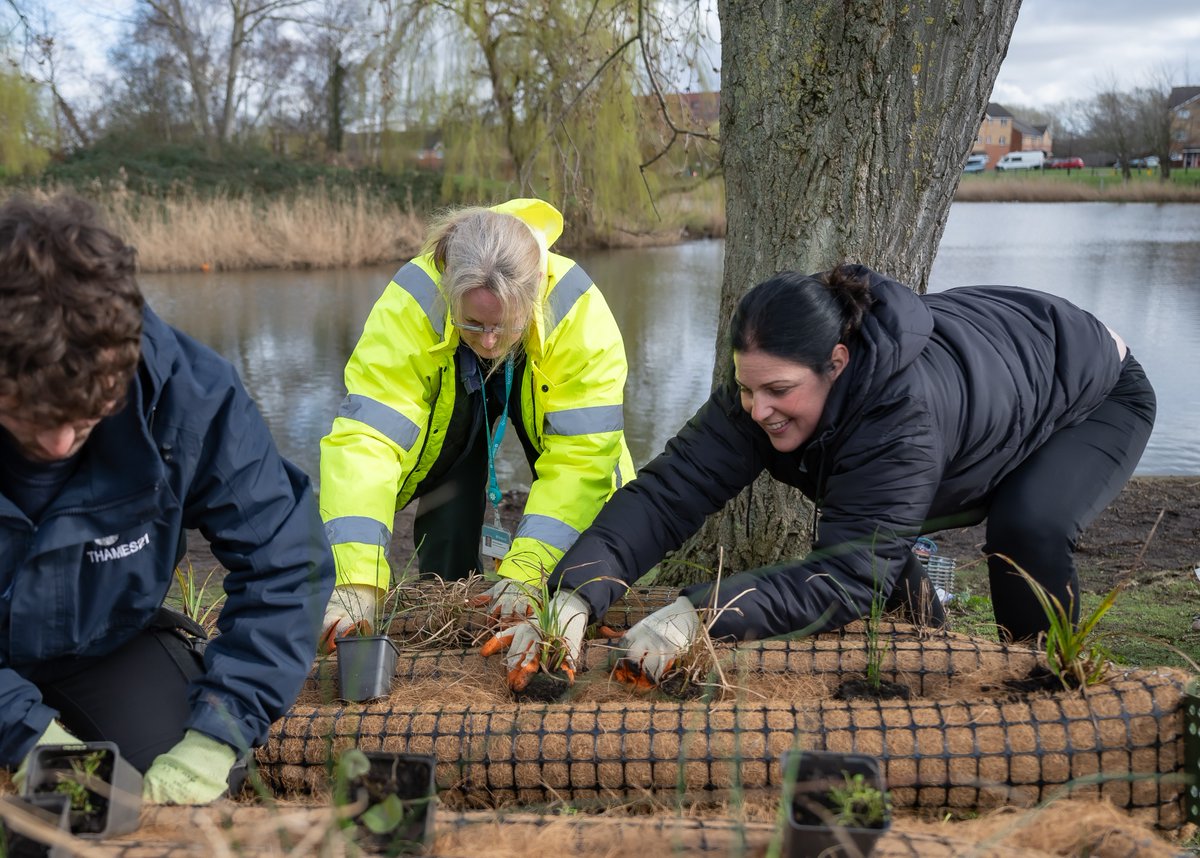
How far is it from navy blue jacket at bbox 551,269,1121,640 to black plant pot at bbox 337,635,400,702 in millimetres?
490

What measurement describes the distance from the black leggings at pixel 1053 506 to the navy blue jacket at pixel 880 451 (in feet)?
0.18

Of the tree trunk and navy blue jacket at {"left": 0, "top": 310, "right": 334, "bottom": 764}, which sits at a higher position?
the tree trunk

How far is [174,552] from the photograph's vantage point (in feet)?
7.11

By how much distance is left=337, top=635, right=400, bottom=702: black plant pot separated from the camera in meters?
2.60

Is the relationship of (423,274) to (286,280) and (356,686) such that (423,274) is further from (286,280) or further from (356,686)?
(286,280)

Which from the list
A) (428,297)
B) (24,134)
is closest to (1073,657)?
(428,297)

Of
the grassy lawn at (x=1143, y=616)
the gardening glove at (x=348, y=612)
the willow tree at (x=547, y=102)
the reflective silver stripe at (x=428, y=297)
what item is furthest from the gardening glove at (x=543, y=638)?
the willow tree at (x=547, y=102)

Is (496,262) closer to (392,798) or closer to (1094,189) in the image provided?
(392,798)

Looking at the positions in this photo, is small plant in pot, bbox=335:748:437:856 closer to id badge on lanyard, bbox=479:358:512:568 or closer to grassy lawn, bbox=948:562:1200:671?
id badge on lanyard, bbox=479:358:512:568

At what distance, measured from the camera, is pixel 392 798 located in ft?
5.36

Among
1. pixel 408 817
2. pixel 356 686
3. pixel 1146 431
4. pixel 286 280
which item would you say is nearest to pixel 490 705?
pixel 356 686

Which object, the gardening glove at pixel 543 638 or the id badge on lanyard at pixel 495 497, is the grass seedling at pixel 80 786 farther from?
the id badge on lanyard at pixel 495 497

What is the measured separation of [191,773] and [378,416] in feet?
4.65

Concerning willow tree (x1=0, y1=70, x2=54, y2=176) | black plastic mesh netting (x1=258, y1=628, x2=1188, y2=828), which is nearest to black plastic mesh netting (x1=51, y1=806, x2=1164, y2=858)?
black plastic mesh netting (x1=258, y1=628, x2=1188, y2=828)
